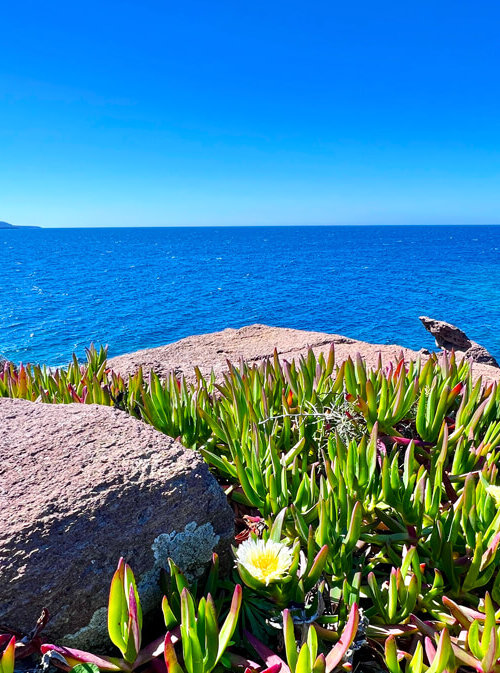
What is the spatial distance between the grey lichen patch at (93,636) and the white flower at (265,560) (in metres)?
0.48

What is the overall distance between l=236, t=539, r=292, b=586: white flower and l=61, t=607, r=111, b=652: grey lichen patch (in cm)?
48

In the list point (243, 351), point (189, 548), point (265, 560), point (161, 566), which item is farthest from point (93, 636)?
point (243, 351)

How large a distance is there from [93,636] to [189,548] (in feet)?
1.31

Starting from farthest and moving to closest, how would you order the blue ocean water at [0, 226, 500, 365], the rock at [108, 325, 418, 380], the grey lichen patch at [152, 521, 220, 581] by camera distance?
the blue ocean water at [0, 226, 500, 365], the rock at [108, 325, 418, 380], the grey lichen patch at [152, 521, 220, 581]

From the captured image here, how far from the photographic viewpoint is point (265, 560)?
1.54m

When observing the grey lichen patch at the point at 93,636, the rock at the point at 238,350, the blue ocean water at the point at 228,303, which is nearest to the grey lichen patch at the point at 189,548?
the grey lichen patch at the point at 93,636

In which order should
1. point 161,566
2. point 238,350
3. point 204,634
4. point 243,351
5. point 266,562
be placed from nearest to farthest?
point 204,634
point 266,562
point 161,566
point 243,351
point 238,350

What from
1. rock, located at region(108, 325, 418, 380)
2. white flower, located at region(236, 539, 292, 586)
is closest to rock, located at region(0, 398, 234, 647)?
white flower, located at region(236, 539, 292, 586)

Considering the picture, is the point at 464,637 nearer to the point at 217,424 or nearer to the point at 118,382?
the point at 217,424

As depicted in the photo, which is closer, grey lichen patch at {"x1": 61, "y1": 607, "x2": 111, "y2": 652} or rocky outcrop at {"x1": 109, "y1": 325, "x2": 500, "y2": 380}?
grey lichen patch at {"x1": 61, "y1": 607, "x2": 111, "y2": 652}

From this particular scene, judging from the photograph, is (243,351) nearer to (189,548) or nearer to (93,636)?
(189,548)

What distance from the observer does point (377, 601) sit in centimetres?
164

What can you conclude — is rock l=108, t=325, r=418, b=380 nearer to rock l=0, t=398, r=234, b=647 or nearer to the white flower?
rock l=0, t=398, r=234, b=647

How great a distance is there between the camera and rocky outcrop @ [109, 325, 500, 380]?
15.9 feet
